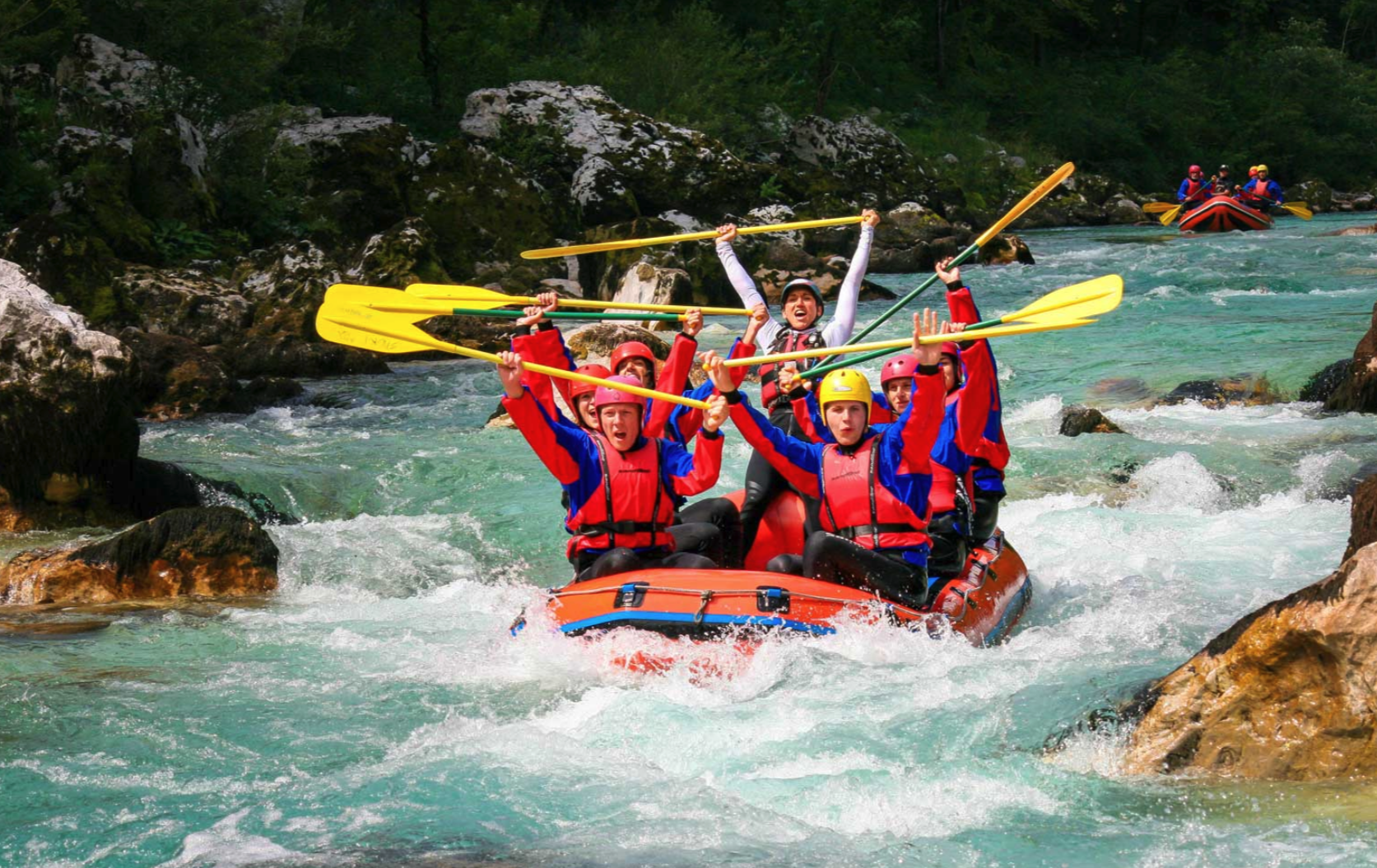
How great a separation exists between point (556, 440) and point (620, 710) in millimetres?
1101

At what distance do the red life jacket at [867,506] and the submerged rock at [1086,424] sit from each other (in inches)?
174

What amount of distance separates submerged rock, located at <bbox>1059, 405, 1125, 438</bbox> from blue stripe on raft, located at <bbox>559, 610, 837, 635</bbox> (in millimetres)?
5034

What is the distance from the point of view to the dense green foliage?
58.4 feet

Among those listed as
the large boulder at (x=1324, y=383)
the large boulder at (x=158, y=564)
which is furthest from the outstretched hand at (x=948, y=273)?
the large boulder at (x=1324, y=383)

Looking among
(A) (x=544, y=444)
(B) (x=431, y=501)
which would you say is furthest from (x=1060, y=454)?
(A) (x=544, y=444)

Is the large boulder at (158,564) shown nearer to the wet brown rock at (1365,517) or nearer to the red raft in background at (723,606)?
the red raft in background at (723,606)

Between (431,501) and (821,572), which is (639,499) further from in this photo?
(431,501)

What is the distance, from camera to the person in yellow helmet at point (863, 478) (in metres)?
5.26

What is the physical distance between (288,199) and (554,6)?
12.3 meters

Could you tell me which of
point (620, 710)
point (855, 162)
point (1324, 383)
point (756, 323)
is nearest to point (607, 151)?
point (855, 162)

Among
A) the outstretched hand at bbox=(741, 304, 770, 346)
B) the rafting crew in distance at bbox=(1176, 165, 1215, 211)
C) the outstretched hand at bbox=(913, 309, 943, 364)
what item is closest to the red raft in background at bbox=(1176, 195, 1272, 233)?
the rafting crew in distance at bbox=(1176, 165, 1215, 211)

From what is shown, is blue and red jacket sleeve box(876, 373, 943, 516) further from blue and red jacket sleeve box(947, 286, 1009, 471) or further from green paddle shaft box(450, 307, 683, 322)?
green paddle shaft box(450, 307, 683, 322)

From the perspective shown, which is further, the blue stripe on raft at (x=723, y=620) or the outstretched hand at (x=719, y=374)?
the outstretched hand at (x=719, y=374)

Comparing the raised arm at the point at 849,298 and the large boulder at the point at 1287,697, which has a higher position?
the raised arm at the point at 849,298
